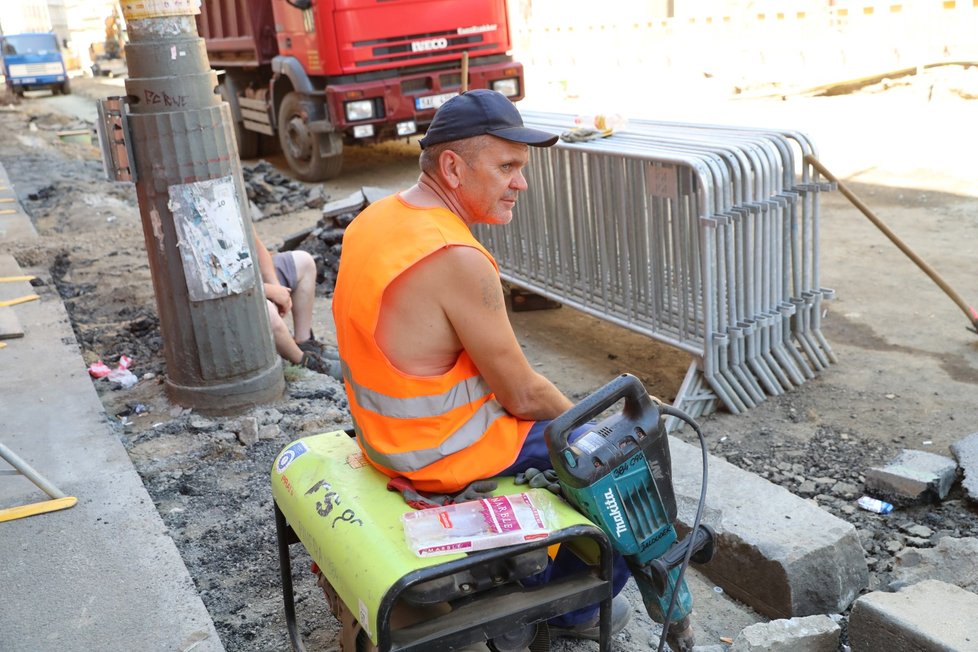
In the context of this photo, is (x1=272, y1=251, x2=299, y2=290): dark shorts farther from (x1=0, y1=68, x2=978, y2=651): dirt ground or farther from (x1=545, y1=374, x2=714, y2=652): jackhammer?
(x1=545, y1=374, x2=714, y2=652): jackhammer

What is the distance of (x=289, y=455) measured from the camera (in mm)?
2895

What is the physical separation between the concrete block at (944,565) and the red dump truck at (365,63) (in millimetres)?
8444

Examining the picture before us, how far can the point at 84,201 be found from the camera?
35.8 ft

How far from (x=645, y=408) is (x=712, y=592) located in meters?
1.35

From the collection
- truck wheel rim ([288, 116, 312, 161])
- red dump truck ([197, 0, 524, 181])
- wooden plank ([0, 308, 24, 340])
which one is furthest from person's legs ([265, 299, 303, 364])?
truck wheel rim ([288, 116, 312, 161])

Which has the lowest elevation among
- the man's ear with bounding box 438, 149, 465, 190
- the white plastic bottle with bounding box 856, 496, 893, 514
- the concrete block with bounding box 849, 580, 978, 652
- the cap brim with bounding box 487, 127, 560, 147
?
the white plastic bottle with bounding box 856, 496, 893, 514

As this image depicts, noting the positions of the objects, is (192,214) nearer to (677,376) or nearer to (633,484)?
(633,484)

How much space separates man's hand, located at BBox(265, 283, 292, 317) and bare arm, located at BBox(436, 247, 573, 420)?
3024 mm

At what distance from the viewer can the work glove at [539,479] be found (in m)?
2.53

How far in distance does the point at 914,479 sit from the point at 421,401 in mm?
2514

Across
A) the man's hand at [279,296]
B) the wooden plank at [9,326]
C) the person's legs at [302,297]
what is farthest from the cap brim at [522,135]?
the wooden plank at [9,326]

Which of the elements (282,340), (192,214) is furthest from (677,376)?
(192,214)

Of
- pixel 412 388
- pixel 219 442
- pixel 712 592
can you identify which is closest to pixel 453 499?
pixel 412 388

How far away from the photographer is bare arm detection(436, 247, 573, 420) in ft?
7.97
